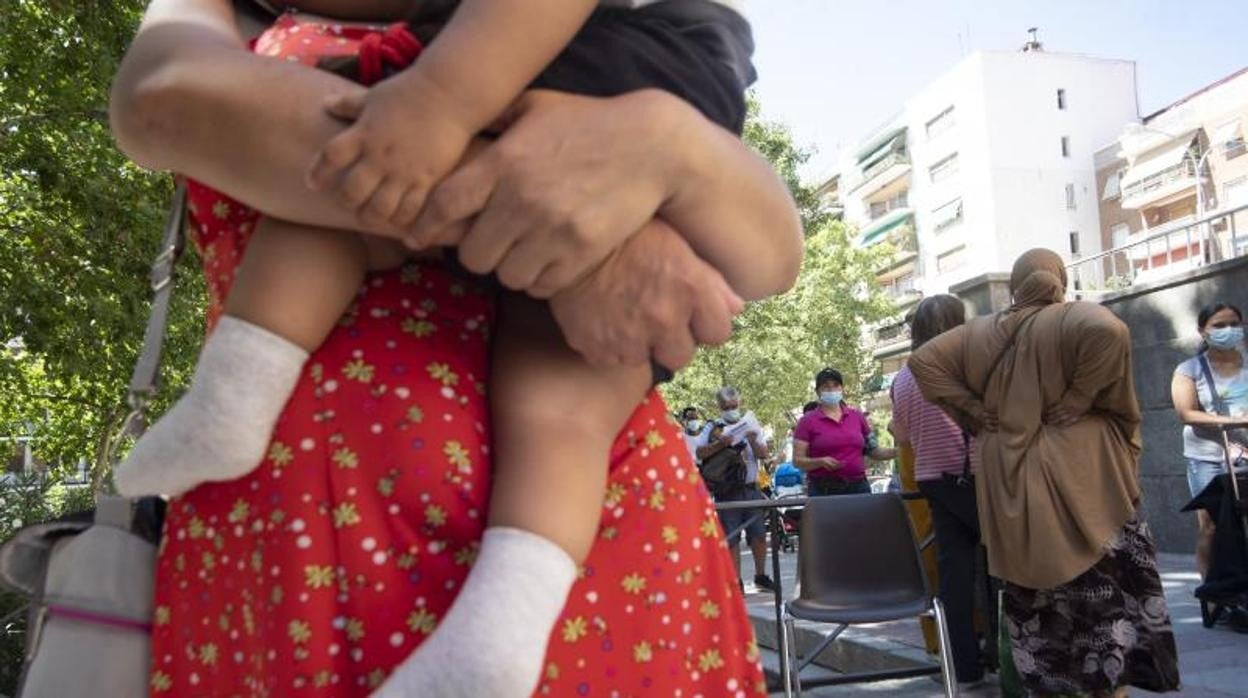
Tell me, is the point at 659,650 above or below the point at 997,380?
below

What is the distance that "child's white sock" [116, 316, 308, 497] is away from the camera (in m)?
0.82

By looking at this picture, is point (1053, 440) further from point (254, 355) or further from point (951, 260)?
point (951, 260)

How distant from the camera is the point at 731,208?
0.88 metres

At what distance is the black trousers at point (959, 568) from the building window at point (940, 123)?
45.2 metres

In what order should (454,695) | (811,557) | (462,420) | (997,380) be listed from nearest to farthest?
(454,695)
(462,420)
(997,380)
(811,557)

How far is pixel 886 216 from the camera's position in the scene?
5306 centimetres

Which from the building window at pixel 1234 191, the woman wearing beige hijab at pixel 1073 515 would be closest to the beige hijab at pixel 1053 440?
the woman wearing beige hijab at pixel 1073 515

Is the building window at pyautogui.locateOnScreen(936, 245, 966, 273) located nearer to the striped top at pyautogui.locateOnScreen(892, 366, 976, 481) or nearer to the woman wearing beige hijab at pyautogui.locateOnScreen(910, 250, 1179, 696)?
the striped top at pyautogui.locateOnScreen(892, 366, 976, 481)

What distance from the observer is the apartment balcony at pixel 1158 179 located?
35.6 m

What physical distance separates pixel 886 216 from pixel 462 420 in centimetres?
5428

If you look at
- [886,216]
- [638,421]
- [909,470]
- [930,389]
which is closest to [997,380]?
[930,389]

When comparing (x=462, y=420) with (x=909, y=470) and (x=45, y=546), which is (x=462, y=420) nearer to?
(x=45, y=546)

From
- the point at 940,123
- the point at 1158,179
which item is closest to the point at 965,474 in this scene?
the point at 1158,179

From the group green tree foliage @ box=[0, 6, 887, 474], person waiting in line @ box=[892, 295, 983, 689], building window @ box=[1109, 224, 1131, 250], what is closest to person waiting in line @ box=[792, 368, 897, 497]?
person waiting in line @ box=[892, 295, 983, 689]
